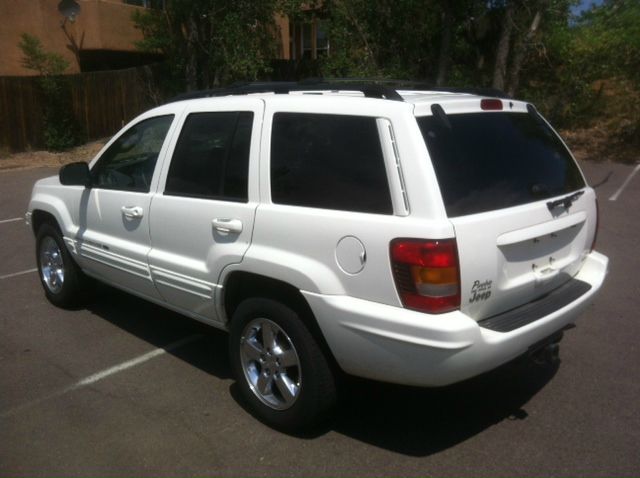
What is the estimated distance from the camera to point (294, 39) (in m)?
27.2

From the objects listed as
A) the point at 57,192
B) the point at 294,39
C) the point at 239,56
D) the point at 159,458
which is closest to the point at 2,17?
the point at 239,56

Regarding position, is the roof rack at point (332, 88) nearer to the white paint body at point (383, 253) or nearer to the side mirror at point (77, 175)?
the white paint body at point (383, 253)

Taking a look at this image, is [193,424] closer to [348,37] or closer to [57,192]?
[57,192]

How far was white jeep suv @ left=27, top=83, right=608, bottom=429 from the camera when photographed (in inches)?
122

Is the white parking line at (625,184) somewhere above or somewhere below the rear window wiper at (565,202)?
below

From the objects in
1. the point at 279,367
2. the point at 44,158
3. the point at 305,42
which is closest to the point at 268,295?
the point at 279,367

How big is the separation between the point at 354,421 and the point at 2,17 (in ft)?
57.6

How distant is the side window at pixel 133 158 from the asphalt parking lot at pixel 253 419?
1.25 m

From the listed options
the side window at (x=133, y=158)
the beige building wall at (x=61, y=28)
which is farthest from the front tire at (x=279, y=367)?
the beige building wall at (x=61, y=28)

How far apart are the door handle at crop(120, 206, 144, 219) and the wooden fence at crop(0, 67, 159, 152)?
1430cm

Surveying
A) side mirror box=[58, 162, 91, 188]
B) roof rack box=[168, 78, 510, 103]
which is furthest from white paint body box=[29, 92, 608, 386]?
side mirror box=[58, 162, 91, 188]

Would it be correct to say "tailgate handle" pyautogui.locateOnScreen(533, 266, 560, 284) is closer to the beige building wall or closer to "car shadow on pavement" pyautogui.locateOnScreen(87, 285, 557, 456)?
"car shadow on pavement" pyautogui.locateOnScreen(87, 285, 557, 456)

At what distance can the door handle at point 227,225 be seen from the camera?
379cm

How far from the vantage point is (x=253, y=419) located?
392 cm
